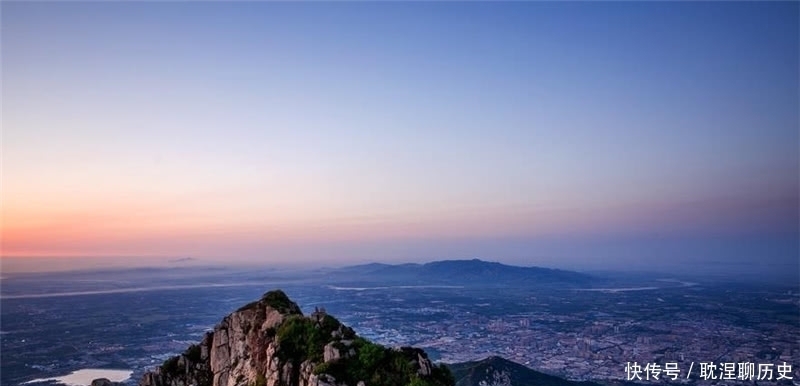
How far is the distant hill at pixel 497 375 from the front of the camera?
51.9 metres

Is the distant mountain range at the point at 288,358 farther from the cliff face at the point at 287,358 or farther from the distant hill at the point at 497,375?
the distant hill at the point at 497,375

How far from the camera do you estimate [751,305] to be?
141 metres

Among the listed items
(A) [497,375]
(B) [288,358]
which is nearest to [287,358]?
(B) [288,358]

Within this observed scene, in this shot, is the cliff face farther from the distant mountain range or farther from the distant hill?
the distant hill

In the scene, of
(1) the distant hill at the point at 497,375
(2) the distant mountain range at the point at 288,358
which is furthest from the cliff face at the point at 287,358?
(1) the distant hill at the point at 497,375

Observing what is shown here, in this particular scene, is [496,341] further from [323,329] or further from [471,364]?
[323,329]

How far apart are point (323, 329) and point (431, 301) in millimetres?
139821

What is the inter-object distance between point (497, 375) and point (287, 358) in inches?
1626

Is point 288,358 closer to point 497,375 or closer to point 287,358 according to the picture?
point 287,358

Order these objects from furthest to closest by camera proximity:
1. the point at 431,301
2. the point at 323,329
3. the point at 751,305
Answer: the point at 431,301 → the point at 751,305 → the point at 323,329

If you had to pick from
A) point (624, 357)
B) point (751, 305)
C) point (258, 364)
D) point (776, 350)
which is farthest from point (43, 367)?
point (751, 305)

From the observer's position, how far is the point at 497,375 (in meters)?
53.3

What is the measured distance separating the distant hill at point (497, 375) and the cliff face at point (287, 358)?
3598 cm

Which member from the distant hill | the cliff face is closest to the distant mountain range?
the cliff face
